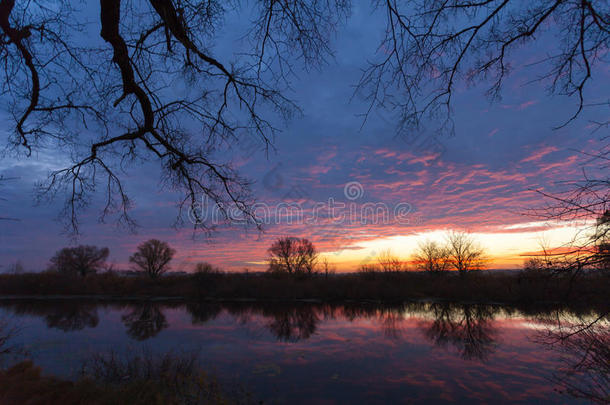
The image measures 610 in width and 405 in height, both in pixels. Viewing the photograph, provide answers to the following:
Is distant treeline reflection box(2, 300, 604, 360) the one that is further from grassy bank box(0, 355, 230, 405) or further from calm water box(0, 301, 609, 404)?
grassy bank box(0, 355, 230, 405)

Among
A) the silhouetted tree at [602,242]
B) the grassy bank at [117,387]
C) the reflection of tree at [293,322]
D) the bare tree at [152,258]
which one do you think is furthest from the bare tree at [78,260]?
the silhouetted tree at [602,242]

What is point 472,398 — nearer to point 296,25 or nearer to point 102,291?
point 296,25

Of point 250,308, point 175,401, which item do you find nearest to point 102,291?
point 250,308

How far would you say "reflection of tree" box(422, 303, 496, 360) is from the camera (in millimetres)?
14438

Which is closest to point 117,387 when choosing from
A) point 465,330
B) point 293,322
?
point 293,322

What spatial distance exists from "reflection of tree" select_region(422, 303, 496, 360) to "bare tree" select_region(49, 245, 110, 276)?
62704 mm

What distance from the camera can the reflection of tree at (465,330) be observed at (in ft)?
47.4

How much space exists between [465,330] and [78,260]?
67.7m

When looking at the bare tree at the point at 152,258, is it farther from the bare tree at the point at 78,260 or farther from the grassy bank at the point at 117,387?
the grassy bank at the point at 117,387

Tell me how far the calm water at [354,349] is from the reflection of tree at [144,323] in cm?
8

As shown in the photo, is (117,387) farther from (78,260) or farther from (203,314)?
(78,260)

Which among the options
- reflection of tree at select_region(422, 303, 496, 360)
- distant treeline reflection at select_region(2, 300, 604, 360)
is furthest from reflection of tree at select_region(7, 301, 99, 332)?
reflection of tree at select_region(422, 303, 496, 360)

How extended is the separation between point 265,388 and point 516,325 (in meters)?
17.1

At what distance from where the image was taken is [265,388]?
9625mm
